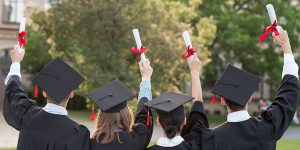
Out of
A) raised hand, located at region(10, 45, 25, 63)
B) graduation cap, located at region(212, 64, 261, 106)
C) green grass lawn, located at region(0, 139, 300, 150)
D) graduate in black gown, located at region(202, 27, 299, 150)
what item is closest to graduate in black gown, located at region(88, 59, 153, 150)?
graduate in black gown, located at region(202, 27, 299, 150)

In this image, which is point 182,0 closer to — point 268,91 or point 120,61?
point 120,61

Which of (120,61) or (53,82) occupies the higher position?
(53,82)

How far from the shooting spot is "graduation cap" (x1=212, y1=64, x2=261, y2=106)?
5.09 meters

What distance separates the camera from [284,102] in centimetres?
513

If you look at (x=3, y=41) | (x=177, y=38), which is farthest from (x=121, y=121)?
(x=3, y=41)

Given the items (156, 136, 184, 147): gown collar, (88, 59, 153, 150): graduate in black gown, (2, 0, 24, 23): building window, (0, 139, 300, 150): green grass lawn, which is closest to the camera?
(156, 136, 184, 147): gown collar

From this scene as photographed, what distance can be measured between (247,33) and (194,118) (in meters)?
22.6

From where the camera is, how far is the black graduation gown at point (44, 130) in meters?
5.04

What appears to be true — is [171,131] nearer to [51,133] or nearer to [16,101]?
[51,133]

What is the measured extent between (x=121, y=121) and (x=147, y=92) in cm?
59

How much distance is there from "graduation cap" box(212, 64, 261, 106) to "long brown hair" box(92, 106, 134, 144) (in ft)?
3.07

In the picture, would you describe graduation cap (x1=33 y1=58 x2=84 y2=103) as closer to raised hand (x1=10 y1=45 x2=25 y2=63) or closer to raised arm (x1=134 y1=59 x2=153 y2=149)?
raised hand (x1=10 y1=45 x2=25 y2=63)

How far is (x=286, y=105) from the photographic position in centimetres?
511

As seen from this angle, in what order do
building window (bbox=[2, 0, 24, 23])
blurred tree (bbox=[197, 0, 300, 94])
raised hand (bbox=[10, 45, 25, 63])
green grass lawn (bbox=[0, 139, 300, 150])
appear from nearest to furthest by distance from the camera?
1. raised hand (bbox=[10, 45, 25, 63])
2. green grass lawn (bbox=[0, 139, 300, 150])
3. blurred tree (bbox=[197, 0, 300, 94])
4. building window (bbox=[2, 0, 24, 23])
